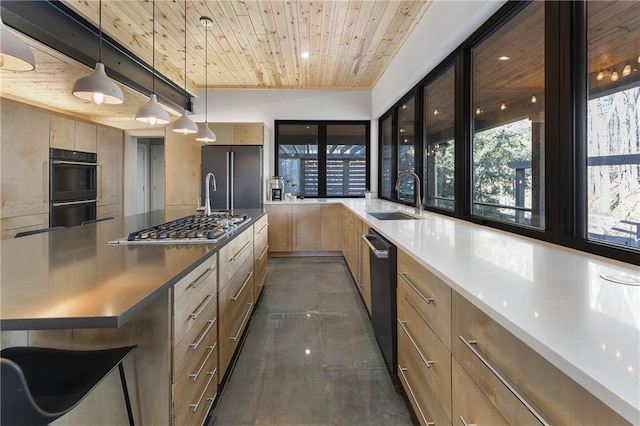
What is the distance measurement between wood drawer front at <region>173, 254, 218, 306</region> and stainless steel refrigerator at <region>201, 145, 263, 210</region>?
3346 mm

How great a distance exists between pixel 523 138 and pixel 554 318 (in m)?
1.47

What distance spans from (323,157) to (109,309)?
17.0 ft

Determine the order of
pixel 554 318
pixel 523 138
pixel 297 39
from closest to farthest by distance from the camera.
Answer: pixel 554 318 < pixel 523 138 < pixel 297 39

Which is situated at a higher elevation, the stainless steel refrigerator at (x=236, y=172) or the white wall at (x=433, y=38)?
the white wall at (x=433, y=38)

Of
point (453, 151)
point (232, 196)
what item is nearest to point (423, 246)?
point (453, 151)

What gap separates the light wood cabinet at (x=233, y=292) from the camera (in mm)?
1796

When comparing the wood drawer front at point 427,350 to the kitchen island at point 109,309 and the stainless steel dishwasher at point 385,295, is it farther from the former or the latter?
the kitchen island at point 109,309

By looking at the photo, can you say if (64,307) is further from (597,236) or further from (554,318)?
(597,236)

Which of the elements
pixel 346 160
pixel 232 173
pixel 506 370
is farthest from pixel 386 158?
pixel 506 370

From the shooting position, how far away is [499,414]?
81 cm

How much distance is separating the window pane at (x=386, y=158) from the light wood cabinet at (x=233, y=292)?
3.03 metres

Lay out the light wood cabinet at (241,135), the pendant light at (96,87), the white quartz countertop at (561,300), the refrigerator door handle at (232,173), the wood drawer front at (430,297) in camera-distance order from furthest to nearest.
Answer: the light wood cabinet at (241,135)
the refrigerator door handle at (232,173)
the pendant light at (96,87)
the wood drawer front at (430,297)
the white quartz countertop at (561,300)

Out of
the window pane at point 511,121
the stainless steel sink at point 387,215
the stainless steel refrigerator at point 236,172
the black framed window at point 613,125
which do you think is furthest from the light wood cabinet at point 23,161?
the black framed window at point 613,125

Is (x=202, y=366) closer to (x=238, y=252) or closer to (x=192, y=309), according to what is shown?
(x=192, y=309)
